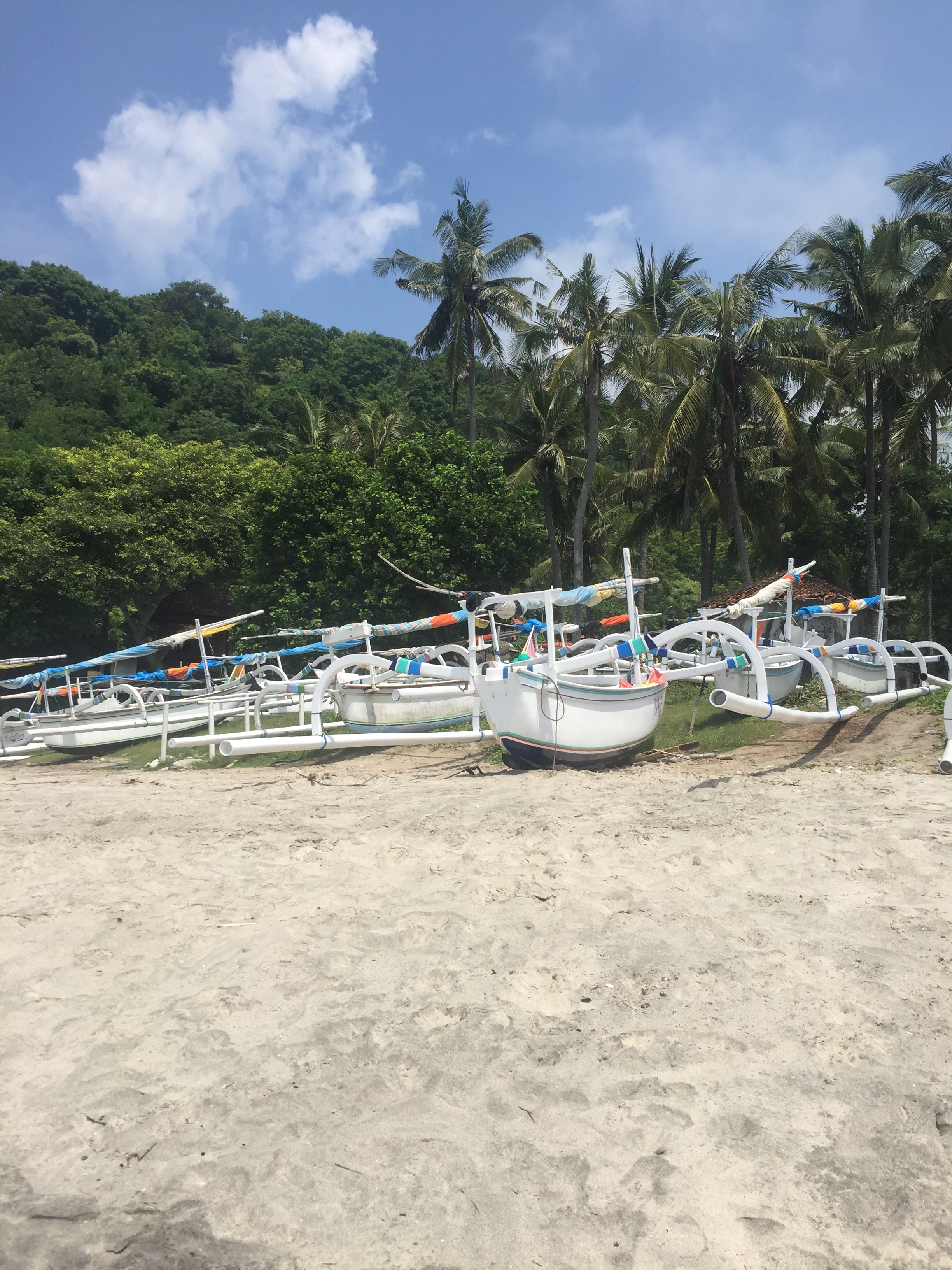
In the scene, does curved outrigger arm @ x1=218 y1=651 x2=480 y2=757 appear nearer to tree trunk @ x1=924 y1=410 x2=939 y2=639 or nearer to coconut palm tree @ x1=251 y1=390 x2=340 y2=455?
tree trunk @ x1=924 y1=410 x2=939 y2=639

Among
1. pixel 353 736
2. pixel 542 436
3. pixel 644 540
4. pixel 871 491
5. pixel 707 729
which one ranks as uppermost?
pixel 542 436

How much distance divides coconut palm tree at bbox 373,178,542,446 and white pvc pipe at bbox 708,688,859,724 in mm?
20783

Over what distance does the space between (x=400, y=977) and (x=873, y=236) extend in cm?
2437

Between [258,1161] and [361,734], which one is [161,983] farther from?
[361,734]

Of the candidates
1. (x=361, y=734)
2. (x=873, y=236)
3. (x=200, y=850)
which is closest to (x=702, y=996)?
(x=200, y=850)

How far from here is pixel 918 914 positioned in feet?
16.0

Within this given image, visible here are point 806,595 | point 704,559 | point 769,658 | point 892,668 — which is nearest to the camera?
point 892,668

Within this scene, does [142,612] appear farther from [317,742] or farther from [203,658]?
[317,742]

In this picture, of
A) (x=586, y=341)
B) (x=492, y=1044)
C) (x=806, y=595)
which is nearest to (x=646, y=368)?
(x=586, y=341)

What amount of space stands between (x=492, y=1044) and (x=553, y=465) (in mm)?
25063

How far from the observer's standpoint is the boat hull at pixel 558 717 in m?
9.95

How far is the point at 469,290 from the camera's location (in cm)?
2852

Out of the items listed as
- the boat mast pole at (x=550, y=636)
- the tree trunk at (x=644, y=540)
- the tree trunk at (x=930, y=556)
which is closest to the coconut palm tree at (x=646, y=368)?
the tree trunk at (x=644, y=540)

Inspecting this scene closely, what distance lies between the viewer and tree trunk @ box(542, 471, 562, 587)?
28188 millimetres
